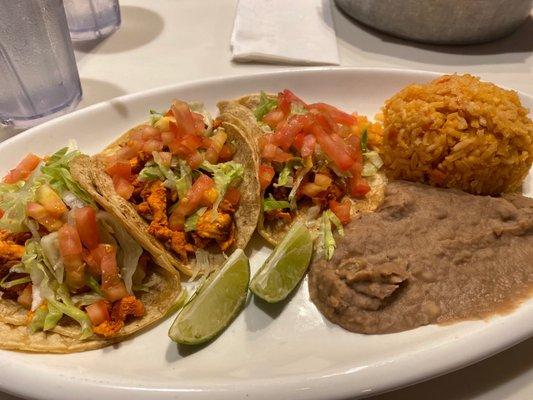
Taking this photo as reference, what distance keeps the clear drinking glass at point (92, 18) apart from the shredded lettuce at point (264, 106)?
1.77 m

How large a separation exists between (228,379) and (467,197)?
1.28 meters

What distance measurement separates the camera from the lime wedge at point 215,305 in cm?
170

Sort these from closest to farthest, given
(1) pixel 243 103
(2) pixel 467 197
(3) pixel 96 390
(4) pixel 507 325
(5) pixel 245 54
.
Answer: (3) pixel 96 390 → (4) pixel 507 325 → (2) pixel 467 197 → (1) pixel 243 103 → (5) pixel 245 54

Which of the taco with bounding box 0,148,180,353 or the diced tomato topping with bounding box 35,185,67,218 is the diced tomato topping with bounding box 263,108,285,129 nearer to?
the taco with bounding box 0,148,180,353

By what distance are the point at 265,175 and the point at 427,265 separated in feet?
2.52

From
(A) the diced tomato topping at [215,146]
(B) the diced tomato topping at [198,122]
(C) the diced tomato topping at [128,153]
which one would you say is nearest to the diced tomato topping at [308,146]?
(A) the diced tomato topping at [215,146]

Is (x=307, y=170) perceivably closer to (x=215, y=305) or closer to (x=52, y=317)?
(x=215, y=305)

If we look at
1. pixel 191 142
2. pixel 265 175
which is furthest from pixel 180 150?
pixel 265 175

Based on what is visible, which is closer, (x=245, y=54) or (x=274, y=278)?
(x=274, y=278)

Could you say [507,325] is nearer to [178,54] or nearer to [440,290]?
[440,290]

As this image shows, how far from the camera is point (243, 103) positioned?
8.41 ft

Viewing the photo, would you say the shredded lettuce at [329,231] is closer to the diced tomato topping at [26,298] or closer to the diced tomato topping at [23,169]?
the diced tomato topping at [26,298]

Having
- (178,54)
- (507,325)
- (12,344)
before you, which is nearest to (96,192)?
(12,344)

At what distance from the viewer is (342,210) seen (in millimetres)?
2152
